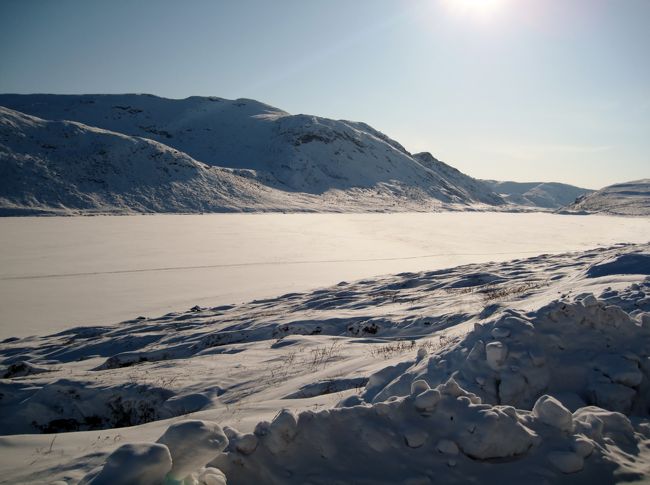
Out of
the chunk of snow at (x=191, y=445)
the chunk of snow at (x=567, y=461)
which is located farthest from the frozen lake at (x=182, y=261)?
the chunk of snow at (x=567, y=461)

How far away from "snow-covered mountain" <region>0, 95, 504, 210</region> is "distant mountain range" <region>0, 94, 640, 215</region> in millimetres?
236

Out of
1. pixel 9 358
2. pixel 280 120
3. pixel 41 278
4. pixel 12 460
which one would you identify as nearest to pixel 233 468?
pixel 12 460

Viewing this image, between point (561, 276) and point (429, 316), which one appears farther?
point (561, 276)

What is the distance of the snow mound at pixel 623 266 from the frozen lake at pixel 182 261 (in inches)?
262

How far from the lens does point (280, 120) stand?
94.6 meters

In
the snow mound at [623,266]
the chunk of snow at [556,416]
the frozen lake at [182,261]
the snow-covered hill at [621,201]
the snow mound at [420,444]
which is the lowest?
the frozen lake at [182,261]

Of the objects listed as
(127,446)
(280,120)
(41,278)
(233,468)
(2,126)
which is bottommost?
(41,278)

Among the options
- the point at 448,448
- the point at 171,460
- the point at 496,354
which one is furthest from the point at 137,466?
the point at 496,354

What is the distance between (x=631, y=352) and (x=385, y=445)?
8.70 feet

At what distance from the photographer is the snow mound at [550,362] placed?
3.46 meters

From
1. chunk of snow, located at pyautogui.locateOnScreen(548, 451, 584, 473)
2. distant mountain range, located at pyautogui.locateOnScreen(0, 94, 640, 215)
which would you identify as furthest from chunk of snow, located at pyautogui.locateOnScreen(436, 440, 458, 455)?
distant mountain range, located at pyautogui.locateOnScreen(0, 94, 640, 215)

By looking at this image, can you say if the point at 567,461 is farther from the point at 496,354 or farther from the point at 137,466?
the point at 137,466

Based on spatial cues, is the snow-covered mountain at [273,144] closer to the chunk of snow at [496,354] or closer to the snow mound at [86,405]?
the snow mound at [86,405]

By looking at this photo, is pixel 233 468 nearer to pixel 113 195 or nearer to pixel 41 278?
pixel 41 278
